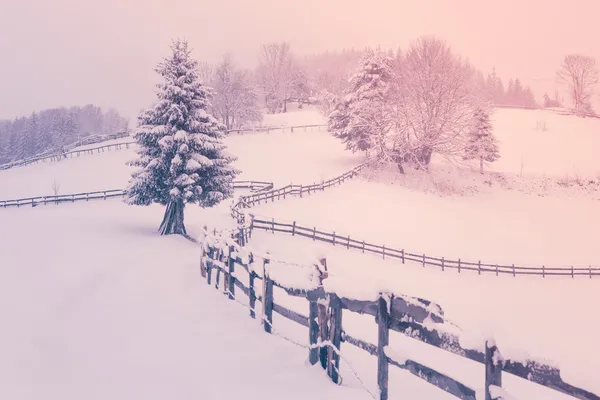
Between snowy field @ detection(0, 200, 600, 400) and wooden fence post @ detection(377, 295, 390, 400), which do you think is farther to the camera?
snowy field @ detection(0, 200, 600, 400)

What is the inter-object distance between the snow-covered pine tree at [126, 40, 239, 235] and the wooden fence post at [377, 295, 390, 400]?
19.1 metres

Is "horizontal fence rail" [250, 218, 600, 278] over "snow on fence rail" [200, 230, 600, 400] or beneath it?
beneath

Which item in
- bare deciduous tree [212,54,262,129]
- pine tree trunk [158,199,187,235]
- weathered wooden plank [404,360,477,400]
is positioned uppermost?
bare deciduous tree [212,54,262,129]

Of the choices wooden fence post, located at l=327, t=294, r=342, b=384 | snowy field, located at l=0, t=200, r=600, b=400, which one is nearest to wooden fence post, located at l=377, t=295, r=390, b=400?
snowy field, located at l=0, t=200, r=600, b=400

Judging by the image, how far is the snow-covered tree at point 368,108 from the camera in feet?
145

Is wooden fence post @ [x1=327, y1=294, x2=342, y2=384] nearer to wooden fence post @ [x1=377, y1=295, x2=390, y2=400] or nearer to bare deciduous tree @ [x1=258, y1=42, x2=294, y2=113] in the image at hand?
wooden fence post @ [x1=377, y1=295, x2=390, y2=400]

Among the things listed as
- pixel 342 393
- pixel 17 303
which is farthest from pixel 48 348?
pixel 342 393

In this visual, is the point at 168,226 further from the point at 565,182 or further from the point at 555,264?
the point at 565,182

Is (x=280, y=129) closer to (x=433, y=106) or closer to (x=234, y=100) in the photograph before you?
(x=234, y=100)

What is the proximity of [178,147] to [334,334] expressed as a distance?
19.2 m

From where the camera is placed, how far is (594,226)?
124 feet

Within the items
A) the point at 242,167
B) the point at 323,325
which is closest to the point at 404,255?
the point at 323,325

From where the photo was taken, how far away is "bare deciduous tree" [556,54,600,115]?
7831 cm

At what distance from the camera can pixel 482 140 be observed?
1853 inches
